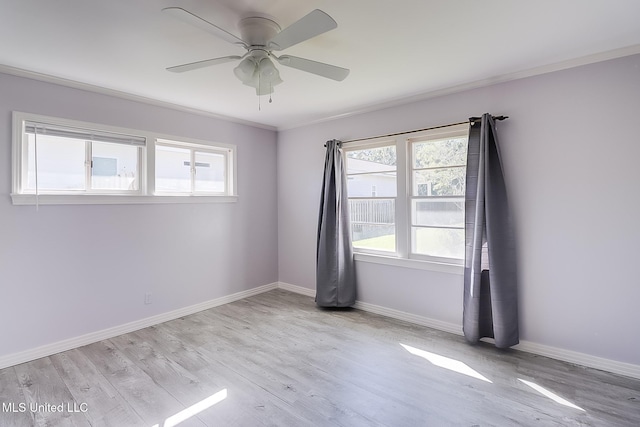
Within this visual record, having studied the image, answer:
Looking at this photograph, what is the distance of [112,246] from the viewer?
3.07 meters

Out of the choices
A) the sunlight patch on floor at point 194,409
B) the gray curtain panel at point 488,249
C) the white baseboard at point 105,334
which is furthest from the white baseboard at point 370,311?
the sunlight patch on floor at point 194,409

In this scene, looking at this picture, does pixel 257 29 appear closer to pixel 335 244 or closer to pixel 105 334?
pixel 335 244

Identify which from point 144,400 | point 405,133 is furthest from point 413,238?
point 144,400

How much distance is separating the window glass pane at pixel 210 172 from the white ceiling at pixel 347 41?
3.19 feet

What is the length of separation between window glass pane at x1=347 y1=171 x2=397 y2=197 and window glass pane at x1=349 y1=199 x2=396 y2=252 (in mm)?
89

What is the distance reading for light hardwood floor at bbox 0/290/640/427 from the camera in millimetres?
1911

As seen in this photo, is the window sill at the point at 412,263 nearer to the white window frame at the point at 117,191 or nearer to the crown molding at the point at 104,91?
the white window frame at the point at 117,191

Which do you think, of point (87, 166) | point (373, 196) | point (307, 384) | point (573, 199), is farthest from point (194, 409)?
point (573, 199)

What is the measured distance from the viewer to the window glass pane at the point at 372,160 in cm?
360

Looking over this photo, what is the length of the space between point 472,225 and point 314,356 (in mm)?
1874

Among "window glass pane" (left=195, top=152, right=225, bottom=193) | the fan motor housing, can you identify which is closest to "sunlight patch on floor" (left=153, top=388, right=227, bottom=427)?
the fan motor housing

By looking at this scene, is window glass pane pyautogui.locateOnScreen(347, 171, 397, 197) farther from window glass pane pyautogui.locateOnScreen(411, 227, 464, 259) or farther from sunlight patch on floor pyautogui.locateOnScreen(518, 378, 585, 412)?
sunlight patch on floor pyautogui.locateOnScreen(518, 378, 585, 412)

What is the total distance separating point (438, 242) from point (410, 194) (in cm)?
60

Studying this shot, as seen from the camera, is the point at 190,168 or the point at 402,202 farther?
the point at 190,168
